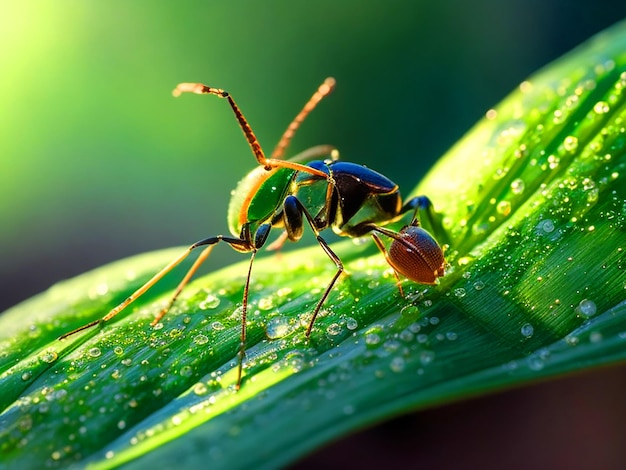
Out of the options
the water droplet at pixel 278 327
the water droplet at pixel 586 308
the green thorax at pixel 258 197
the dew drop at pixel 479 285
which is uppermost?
the green thorax at pixel 258 197

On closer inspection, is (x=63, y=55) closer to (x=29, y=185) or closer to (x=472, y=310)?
(x=29, y=185)

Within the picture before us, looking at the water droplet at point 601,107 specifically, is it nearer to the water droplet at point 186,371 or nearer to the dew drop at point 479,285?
the dew drop at point 479,285

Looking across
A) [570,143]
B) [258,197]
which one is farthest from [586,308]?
[258,197]

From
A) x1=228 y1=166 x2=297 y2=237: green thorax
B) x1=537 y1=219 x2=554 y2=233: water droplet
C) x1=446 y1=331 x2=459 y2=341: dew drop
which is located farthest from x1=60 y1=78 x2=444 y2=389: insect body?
x1=446 y1=331 x2=459 y2=341: dew drop

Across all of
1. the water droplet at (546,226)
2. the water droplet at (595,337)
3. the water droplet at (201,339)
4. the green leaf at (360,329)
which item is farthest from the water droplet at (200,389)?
the water droplet at (546,226)

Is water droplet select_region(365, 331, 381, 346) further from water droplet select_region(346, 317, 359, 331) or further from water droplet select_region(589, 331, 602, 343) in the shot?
water droplet select_region(589, 331, 602, 343)

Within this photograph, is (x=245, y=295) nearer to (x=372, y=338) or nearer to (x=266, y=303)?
(x=266, y=303)
